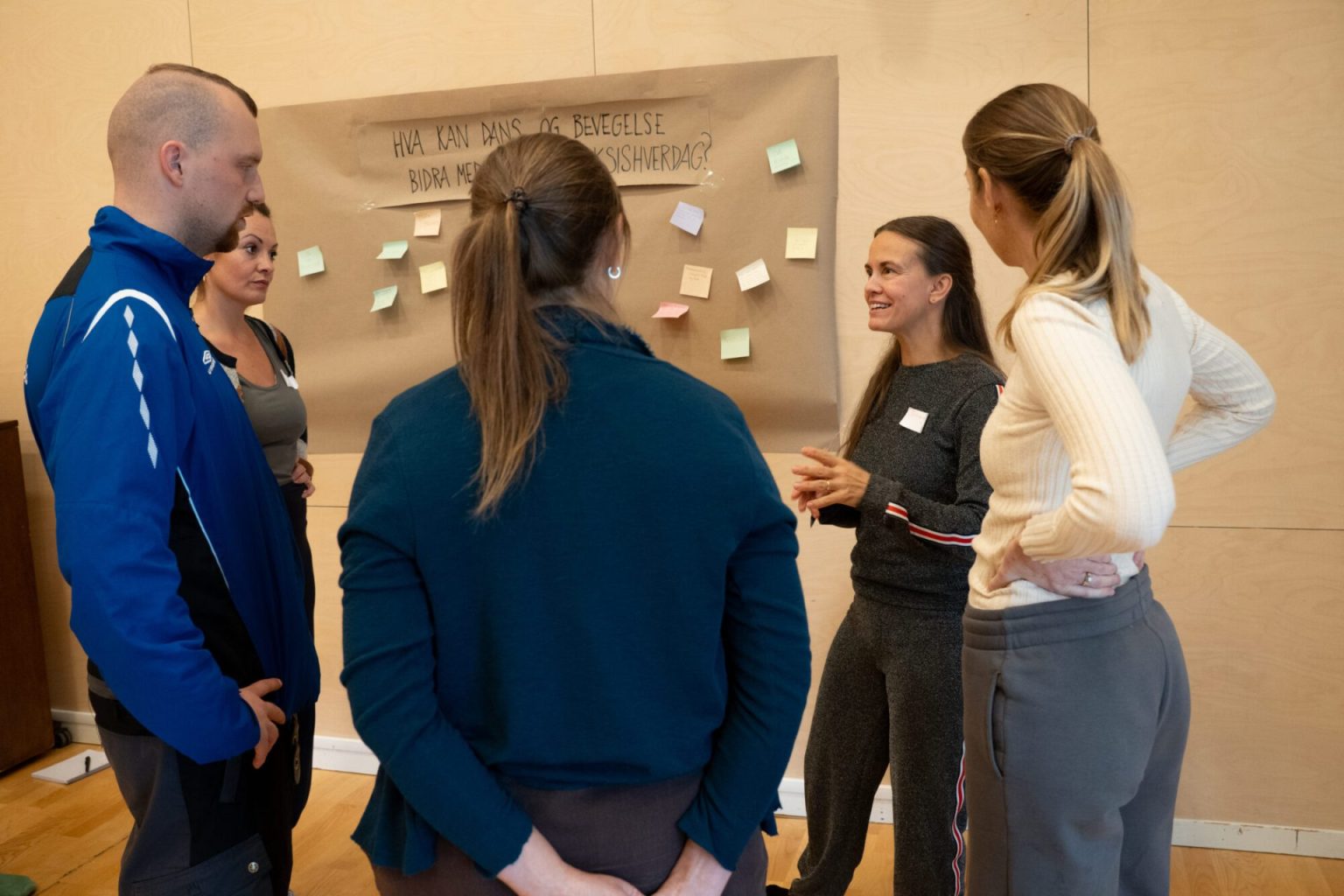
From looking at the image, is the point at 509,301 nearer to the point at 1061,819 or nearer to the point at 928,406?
the point at 1061,819

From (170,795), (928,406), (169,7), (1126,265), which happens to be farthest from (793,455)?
(169,7)

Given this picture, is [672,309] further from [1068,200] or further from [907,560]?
[1068,200]

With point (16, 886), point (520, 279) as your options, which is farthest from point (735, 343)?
point (16, 886)

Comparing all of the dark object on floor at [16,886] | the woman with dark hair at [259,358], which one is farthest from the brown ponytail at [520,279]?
the dark object on floor at [16,886]

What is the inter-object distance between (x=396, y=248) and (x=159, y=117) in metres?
1.57

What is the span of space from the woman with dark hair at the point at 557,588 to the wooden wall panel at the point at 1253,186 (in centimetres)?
190

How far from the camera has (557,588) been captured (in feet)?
3.20

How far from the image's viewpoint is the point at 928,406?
77.7 inches

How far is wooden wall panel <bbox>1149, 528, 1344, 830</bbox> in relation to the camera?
8.20 ft

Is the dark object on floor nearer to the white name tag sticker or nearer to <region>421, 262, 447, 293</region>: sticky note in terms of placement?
<region>421, 262, 447, 293</region>: sticky note

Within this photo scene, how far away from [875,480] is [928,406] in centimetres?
19

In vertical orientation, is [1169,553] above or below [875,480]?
below

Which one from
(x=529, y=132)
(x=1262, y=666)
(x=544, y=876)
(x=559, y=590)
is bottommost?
(x=1262, y=666)

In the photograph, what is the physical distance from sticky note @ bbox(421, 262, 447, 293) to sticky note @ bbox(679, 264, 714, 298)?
2.31ft
